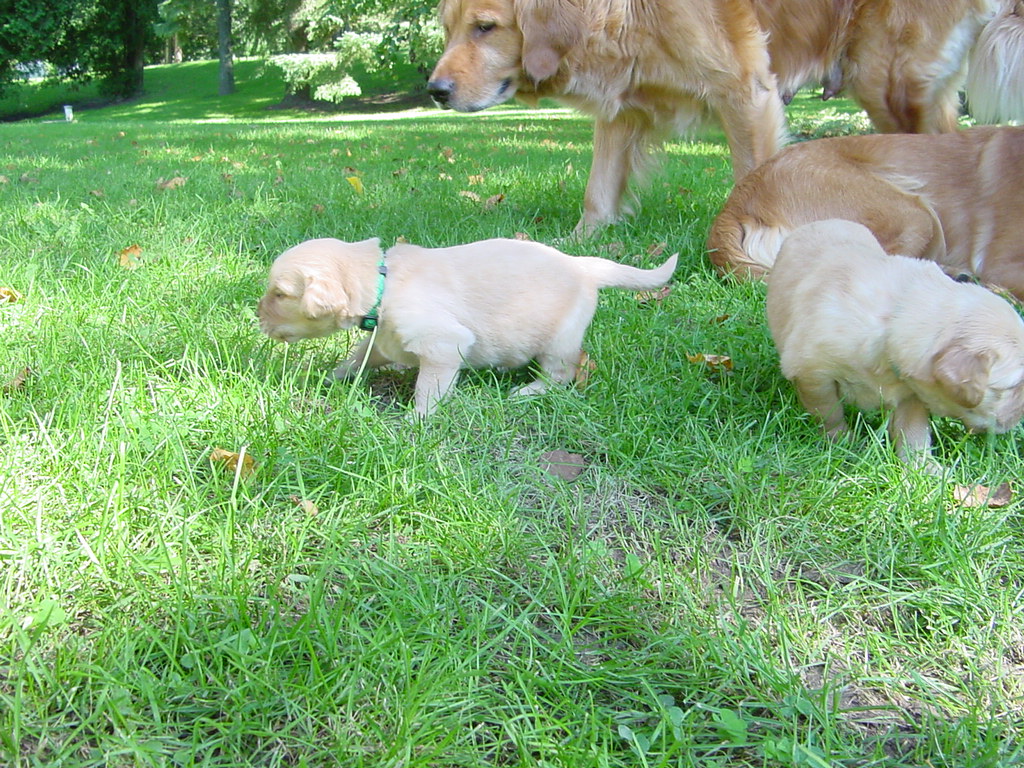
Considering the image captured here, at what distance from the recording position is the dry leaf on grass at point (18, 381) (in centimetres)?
263

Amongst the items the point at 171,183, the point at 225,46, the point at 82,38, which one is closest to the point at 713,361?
Answer: the point at 171,183

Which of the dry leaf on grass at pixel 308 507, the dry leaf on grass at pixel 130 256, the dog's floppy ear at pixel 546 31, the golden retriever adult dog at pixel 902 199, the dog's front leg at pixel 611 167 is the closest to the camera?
the dry leaf on grass at pixel 308 507

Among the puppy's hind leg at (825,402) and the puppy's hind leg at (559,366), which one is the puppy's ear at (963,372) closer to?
the puppy's hind leg at (825,402)

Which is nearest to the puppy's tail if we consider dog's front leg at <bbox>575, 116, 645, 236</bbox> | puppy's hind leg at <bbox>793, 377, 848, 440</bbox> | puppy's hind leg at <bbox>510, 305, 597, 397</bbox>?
puppy's hind leg at <bbox>510, 305, 597, 397</bbox>

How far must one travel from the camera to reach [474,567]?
1.94 meters

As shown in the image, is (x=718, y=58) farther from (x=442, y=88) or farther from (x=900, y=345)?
(x=900, y=345)

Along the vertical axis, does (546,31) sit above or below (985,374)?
above

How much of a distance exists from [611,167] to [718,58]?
3.17 feet

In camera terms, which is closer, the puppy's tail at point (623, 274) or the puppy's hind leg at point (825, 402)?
the puppy's hind leg at point (825, 402)

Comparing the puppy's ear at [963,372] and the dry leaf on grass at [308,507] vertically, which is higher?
the puppy's ear at [963,372]

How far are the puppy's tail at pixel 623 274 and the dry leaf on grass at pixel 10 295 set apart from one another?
2582mm

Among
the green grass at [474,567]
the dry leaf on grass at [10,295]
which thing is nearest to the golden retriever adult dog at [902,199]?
the green grass at [474,567]

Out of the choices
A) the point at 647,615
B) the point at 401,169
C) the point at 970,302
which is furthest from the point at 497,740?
the point at 401,169

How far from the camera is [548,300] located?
3.00 m
